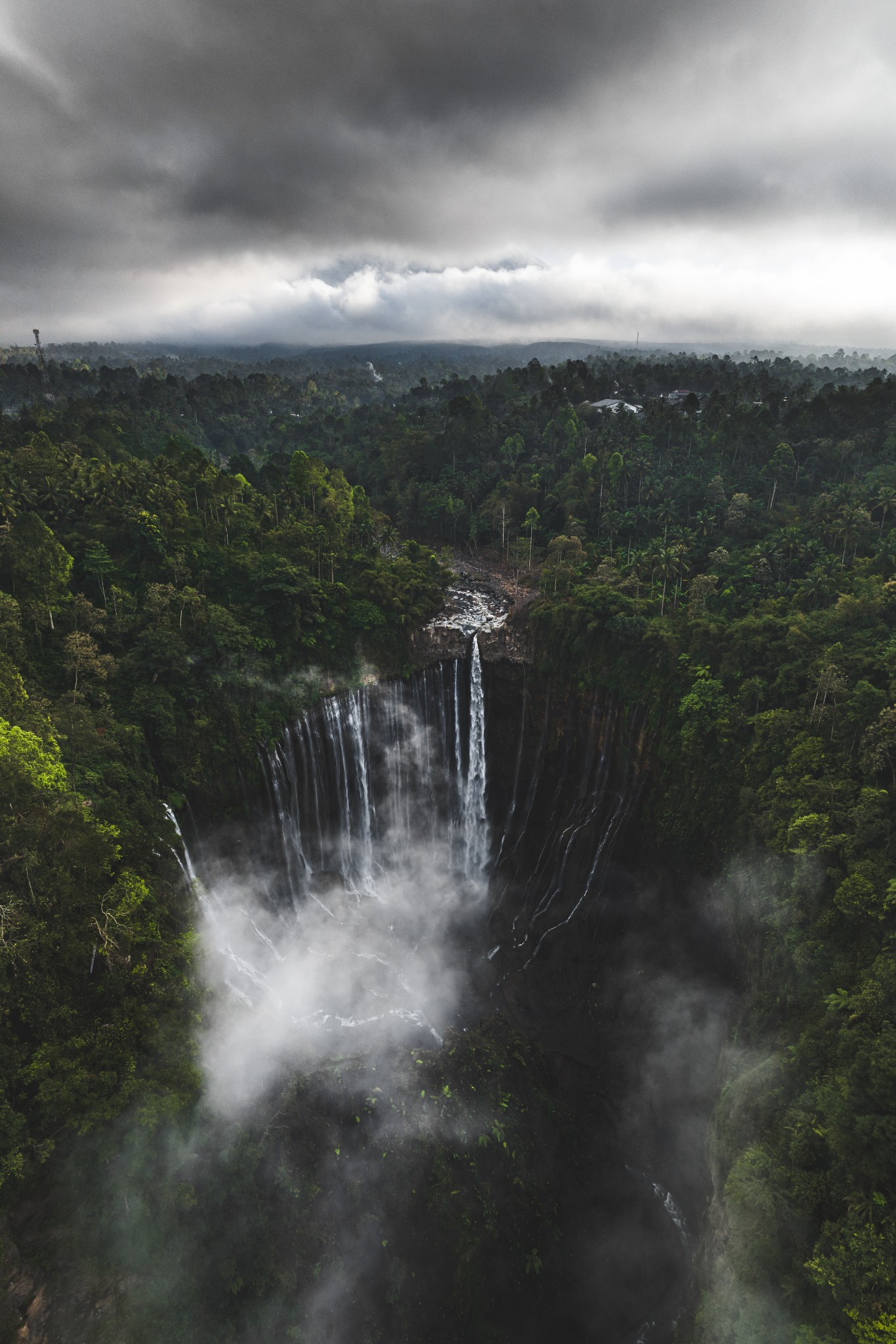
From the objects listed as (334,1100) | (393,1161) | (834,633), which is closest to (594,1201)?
(393,1161)

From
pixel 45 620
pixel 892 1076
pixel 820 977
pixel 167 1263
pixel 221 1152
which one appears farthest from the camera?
pixel 45 620

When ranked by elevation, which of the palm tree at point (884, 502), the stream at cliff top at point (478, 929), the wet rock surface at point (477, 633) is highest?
the palm tree at point (884, 502)

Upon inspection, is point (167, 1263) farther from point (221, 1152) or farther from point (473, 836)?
point (473, 836)

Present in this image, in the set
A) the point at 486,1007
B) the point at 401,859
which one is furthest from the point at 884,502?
the point at 486,1007

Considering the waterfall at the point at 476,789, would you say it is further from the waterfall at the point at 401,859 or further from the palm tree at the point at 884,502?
the palm tree at the point at 884,502

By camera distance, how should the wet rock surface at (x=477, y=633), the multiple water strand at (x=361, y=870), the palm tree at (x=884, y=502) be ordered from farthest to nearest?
1. the palm tree at (x=884, y=502)
2. the wet rock surface at (x=477, y=633)
3. the multiple water strand at (x=361, y=870)

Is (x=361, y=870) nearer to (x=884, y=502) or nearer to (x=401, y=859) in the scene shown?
(x=401, y=859)

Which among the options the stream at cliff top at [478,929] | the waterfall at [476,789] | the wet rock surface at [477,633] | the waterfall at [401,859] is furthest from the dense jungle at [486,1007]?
the waterfall at [476,789]
